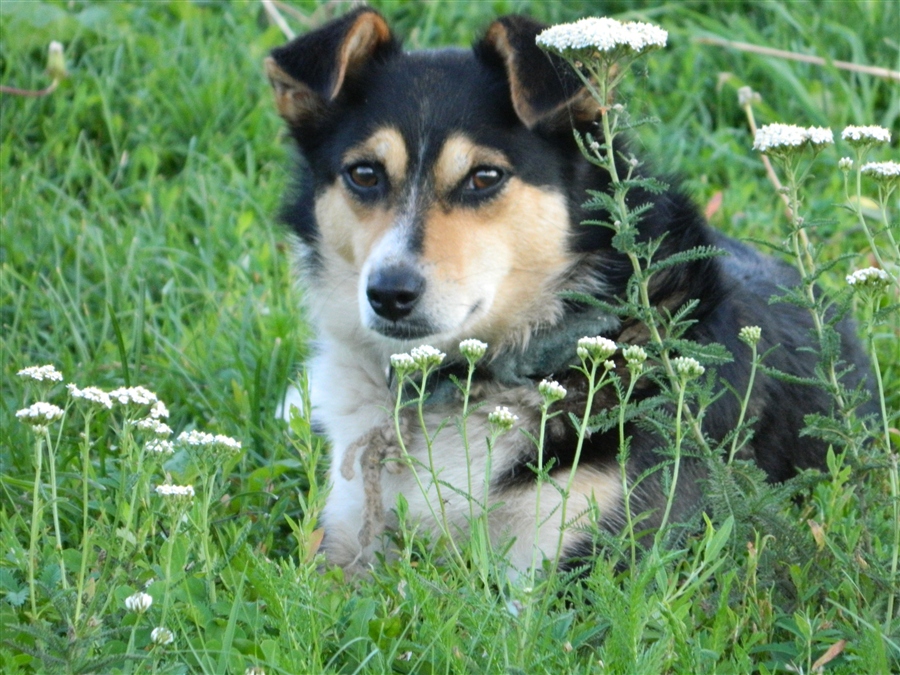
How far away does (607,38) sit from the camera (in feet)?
7.30

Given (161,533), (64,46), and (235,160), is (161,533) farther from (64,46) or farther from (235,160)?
(64,46)

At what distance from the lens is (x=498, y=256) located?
3076mm

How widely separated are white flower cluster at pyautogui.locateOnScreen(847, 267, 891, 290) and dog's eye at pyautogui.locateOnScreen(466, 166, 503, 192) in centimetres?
105

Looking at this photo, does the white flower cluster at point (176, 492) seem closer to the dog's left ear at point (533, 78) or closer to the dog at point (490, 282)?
the dog at point (490, 282)

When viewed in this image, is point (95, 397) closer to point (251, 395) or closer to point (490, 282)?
point (490, 282)

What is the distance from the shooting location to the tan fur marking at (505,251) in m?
2.98

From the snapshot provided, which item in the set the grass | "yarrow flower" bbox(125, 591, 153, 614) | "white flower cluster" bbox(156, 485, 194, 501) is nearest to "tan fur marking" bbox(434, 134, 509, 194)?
the grass

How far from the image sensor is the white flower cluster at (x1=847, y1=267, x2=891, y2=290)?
7.43ft

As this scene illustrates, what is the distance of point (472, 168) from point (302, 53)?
54cm

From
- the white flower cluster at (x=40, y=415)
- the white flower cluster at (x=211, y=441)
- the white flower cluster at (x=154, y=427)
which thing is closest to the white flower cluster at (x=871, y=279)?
the white flower cluster at (x=211, y=441)

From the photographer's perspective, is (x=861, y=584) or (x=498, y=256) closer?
(x=861, y=584)

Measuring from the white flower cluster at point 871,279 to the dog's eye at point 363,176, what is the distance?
1.34 meters

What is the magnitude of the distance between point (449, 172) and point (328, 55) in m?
0.44

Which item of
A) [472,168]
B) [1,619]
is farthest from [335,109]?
[1,619]
